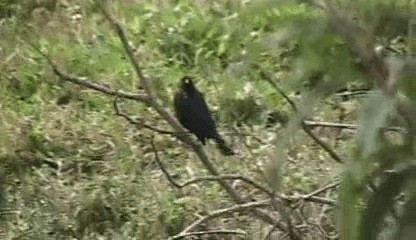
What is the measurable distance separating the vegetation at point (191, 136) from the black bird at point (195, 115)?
6cm

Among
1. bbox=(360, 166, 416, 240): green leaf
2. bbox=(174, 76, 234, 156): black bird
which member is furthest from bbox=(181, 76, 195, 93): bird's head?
bbox=(360, 166, 416, 240): green leaf

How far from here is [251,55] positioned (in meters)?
0.90

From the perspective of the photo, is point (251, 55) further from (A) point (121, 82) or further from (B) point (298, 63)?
(A) point (121, 82)

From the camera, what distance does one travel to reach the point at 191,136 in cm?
302

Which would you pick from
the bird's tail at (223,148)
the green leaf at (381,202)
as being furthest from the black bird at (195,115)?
the green leaf at (381,202)

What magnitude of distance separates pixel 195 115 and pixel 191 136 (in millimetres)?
244

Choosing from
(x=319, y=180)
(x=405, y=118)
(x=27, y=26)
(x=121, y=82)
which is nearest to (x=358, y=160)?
(x=405, y=118)

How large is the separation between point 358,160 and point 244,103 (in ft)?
10.1

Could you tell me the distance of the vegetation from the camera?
836 millimetres

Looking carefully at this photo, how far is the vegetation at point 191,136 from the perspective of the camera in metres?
0.84

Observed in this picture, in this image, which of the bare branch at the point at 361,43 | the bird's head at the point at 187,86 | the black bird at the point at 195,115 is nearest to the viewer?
the bare branch at the point at 361,43

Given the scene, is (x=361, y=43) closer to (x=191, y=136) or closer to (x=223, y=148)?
(x=191, y=136)

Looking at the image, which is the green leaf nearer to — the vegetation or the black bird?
the vegetation

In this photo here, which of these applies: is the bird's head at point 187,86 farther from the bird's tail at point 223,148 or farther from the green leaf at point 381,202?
the green leaf at point 381,202
